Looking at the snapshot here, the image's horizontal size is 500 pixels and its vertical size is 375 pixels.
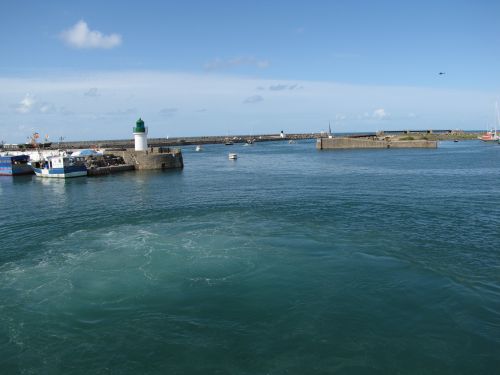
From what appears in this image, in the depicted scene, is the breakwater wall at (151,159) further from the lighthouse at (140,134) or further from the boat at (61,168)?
the boat at (61,168)

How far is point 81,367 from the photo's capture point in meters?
11.6

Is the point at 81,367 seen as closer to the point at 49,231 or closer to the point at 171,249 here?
the point at 171,249

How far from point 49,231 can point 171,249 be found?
33.8 ft

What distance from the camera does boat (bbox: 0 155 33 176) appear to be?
65375 mm

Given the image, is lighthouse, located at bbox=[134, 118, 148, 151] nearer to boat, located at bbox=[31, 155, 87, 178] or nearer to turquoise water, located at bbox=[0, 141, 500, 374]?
boat, located at bbox=[31, 155, 87, 178]

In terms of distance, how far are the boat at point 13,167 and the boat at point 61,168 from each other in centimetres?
608

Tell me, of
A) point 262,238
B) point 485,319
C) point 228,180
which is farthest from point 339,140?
point 485,319

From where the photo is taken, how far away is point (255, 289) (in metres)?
16.2

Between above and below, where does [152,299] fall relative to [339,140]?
below

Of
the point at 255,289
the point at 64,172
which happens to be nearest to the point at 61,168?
the point at 64,172

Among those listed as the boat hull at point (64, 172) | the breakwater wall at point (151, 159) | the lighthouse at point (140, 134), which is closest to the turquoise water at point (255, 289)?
the boat hull at point (64, 172)

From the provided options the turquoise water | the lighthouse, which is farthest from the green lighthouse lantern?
the turquoise water

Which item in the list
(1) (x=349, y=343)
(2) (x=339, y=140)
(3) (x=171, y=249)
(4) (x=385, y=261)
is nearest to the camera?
(1) (x=349, y=343)

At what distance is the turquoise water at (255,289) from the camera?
1194 centimetres
